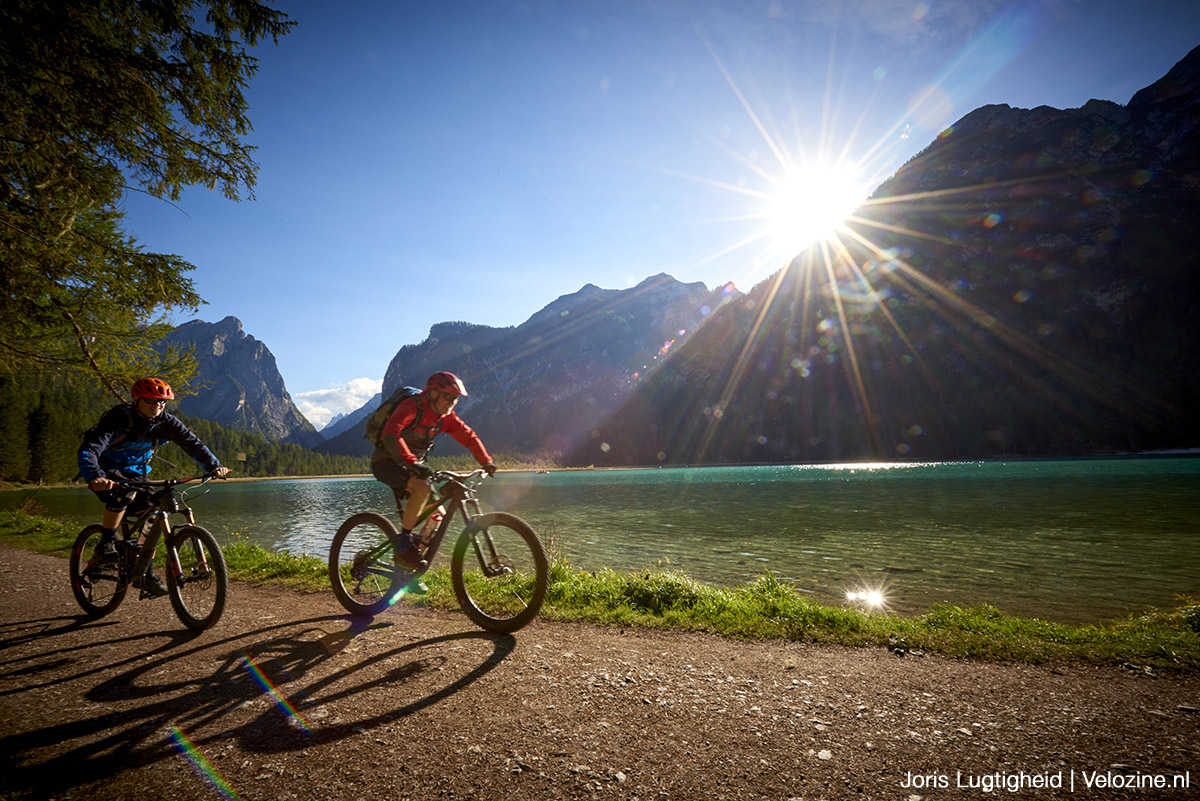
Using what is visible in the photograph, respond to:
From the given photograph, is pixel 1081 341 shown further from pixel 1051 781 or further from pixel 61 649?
pixel 61 649

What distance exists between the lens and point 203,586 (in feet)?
20.0

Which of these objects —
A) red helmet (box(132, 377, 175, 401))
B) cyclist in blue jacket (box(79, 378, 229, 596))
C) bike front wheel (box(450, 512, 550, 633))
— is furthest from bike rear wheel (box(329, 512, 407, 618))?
red helmet (box(132, 377, 175, 401))

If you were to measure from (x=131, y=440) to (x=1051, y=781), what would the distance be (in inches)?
403

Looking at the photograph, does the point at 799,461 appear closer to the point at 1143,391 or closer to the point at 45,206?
the point at 1143,391

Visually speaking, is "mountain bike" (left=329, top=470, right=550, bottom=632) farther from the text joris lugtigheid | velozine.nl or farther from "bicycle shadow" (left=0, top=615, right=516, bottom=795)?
the text joris lugtigheid | velozine.nl

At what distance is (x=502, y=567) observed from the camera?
6449mm

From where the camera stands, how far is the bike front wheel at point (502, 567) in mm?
5938

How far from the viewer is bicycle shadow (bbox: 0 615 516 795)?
3.31m

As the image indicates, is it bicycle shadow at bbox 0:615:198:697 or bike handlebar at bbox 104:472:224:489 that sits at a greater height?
bike handlebar at bbox 104:472:224:489

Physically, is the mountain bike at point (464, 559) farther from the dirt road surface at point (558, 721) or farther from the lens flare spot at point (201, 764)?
the lens flare spot at point (201, 764)

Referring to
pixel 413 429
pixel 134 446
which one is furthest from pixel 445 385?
pixel 134 446

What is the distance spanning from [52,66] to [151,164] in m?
1.90

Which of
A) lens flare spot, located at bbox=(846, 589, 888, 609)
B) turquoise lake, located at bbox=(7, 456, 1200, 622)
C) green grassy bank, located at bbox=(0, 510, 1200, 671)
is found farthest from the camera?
turquoise lake, located at bbox=(7, 456, 1200, 622)

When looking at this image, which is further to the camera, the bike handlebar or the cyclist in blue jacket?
the cyclist in blue jacket
